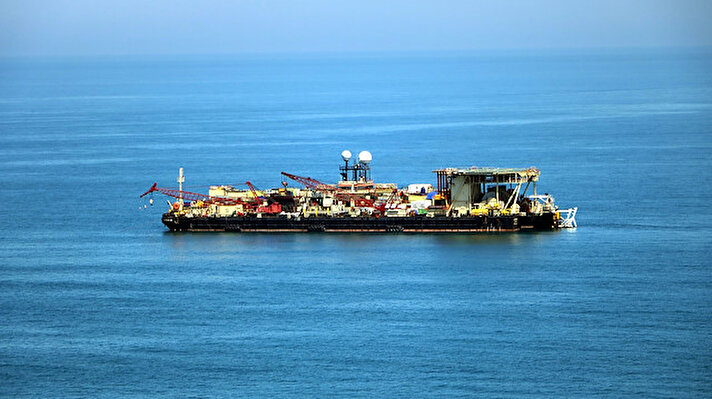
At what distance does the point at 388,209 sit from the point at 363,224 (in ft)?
8.22

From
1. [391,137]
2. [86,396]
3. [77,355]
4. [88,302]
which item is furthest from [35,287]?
[391,137]

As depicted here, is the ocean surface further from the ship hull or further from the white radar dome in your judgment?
the white radar dome

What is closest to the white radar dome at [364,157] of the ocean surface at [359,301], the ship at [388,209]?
the ship at [388,209]

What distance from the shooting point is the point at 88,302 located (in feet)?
291

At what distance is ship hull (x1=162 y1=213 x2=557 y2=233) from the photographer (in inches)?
4291

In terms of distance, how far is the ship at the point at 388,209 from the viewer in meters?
109

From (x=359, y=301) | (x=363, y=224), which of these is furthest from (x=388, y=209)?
(x=359, y=301)

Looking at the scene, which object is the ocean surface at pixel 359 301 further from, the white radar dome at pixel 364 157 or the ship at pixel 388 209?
the white radar dome at pixel 364 157

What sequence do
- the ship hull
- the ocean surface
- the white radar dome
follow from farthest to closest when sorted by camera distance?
the white radar dome
the ship hull
the ocean surface

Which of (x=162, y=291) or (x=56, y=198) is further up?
(x=56, y=198)

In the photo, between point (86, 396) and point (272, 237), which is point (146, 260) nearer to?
point (272, 237)

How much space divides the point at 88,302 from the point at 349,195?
104ft

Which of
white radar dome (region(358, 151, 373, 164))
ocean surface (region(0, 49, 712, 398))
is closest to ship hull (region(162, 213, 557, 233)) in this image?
ocean surface (region(0, 49, 712, 398))

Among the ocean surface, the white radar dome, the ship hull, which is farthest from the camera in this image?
the white radar dome
